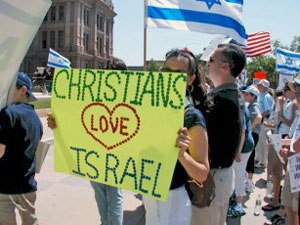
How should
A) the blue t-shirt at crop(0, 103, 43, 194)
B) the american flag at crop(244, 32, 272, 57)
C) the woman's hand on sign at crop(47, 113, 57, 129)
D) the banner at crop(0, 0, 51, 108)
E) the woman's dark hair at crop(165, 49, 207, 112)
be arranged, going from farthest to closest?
the american flag at crop(244, 32, 272, 57), the blue t-shirt at crop(0, 103, 43, 194), the woman's hand on sign at crop(47, 113, 57, 129), the woman's dark hair at crop(165, 49, 207, 112), the banner at crop(0, 0, 51, 108)

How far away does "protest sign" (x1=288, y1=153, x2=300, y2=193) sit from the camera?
10.7 feet

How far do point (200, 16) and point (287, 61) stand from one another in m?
7.14

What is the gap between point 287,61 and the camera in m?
11.2

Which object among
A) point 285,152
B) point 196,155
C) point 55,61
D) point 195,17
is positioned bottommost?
point 285,152

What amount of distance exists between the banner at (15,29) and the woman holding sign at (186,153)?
0.86 meters

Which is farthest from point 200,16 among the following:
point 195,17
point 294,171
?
point 294,171

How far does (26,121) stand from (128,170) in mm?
1253

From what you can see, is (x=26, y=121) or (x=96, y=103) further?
(x=26, y=121)

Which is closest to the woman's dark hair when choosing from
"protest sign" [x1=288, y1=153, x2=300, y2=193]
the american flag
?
"protest sign" [x1=288, y1=153, x2=300, y2=193]

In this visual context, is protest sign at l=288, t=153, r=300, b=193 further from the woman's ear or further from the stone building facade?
the stone building facade

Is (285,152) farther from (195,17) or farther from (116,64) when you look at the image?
(195,17)

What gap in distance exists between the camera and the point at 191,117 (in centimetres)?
195

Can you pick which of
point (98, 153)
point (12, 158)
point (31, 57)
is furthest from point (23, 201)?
point (31, 57)

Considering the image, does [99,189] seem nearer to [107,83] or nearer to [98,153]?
[98,153]
